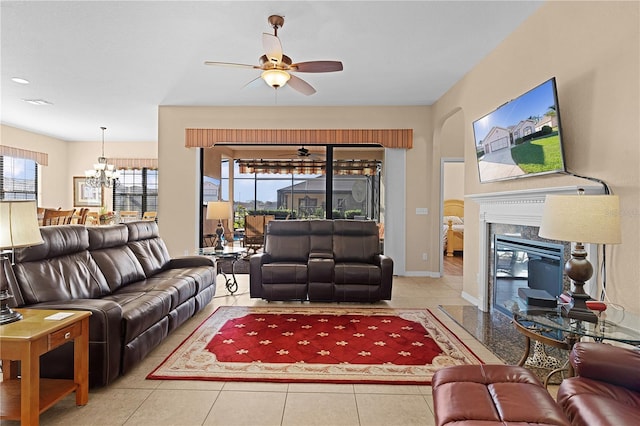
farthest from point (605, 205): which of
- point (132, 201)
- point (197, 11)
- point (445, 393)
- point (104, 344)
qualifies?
point (132, 201)

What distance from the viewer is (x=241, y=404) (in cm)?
217

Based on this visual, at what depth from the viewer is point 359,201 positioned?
6.64m

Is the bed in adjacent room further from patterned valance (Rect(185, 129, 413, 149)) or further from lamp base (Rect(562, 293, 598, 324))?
lamp base (Rect(562, 293, 598, 324))

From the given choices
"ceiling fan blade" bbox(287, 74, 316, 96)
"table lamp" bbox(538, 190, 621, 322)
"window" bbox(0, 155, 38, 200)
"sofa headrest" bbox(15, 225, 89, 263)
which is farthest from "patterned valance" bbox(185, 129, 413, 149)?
"window" bbox(0, 155, 38, 200)

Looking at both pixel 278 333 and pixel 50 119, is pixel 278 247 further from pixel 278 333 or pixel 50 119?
pixel 50 119

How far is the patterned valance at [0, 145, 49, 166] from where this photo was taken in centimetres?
761

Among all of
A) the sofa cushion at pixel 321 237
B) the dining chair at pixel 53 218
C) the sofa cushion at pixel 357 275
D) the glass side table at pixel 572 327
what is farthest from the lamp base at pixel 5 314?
the dining chair at pixel 53 218

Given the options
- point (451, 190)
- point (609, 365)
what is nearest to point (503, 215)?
point (609, 365)

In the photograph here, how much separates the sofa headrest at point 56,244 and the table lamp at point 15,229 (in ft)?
1.66

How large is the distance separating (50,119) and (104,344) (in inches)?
271

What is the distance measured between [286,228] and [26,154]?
7.08m

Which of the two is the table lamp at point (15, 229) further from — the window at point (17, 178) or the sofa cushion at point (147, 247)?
the window at point (17, 178)

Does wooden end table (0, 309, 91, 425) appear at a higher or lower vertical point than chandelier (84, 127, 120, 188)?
lower

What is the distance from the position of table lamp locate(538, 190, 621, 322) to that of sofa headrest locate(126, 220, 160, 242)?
3769mm
